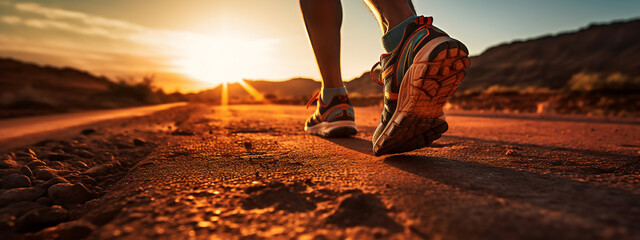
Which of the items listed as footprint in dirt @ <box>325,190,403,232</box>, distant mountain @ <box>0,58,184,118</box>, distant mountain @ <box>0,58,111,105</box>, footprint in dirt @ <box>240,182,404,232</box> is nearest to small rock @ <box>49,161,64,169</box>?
footprint in dirt @ <box>240,182,404,232</box>

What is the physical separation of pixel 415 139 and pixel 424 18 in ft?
1.29

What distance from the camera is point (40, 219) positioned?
0.55 meters

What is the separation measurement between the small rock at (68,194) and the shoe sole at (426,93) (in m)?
0.78

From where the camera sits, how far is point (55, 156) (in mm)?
1152

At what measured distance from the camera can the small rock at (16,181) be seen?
74cm

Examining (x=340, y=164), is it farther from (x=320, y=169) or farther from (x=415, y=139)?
(x=415, y=139)

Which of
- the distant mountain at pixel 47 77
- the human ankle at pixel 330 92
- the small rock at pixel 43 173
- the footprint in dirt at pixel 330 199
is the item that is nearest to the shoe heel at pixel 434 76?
the footprint in dirt at pixel 330 199

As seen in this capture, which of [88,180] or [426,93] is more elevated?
[426,93]

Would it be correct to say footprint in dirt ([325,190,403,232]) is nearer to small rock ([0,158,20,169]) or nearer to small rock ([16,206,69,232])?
small rock ([16,206,69,232])

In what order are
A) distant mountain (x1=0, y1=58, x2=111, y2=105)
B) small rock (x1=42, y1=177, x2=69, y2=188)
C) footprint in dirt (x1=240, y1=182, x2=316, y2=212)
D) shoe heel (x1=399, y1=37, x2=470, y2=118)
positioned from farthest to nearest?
distant mountain (x1=0, y1=58, x2=111, y2=105)
shoe heel (x1=399, y1=37, x2=470, y2=118)
small rock (x1=42, y1=177, x2=69, y2=188)
footprint in dirt (x1=240, y1=182, x2=316, y2=212)

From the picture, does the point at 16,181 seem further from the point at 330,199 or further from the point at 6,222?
the point at 330,199

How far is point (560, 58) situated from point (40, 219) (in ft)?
212

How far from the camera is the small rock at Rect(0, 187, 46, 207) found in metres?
0.64

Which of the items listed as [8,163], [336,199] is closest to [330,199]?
[336,199]
